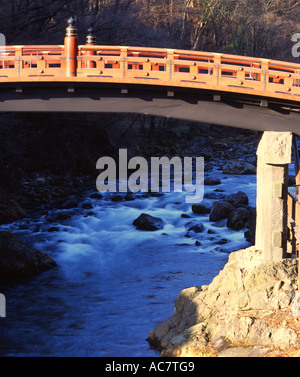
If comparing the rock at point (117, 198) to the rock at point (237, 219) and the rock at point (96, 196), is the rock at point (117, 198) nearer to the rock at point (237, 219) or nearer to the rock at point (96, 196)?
the rock at point (96, 196)

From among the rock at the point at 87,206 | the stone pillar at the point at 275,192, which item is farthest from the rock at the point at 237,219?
the stone pillar at the point at 275,192

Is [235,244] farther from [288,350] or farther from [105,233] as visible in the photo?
[288,350]

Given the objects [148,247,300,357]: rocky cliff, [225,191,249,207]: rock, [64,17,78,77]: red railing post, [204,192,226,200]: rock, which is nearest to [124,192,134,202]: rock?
[204,192,226,200]: rock

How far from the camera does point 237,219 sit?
32.8 meters

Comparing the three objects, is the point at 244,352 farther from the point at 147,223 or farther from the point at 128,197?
the point at 128,197

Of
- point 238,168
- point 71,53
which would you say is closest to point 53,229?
point 71,53

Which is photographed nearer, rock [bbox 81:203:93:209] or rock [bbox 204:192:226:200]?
rock [bbox 81:203:93:209]

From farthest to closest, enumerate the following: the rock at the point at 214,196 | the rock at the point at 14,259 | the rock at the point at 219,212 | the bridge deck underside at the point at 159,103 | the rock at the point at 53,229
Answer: the rock at the point at 214,196, the rock at the point at 219,212, the rock at the point at 53,229, the rock at the point at 14,259, the bridge deck underside at the point at 159,103

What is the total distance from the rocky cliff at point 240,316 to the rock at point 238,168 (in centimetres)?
2358

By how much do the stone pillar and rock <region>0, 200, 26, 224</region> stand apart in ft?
56.1

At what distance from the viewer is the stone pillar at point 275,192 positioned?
20047 millimetres

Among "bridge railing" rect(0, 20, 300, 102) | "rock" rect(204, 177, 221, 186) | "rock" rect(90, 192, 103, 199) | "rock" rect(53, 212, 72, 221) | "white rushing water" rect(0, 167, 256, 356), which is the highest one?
"bridge railing" rect(0, 20, 300, 102)

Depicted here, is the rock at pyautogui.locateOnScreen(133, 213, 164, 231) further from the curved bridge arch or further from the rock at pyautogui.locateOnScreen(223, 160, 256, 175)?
the curved bridge arch

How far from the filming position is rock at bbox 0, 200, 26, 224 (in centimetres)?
3370
